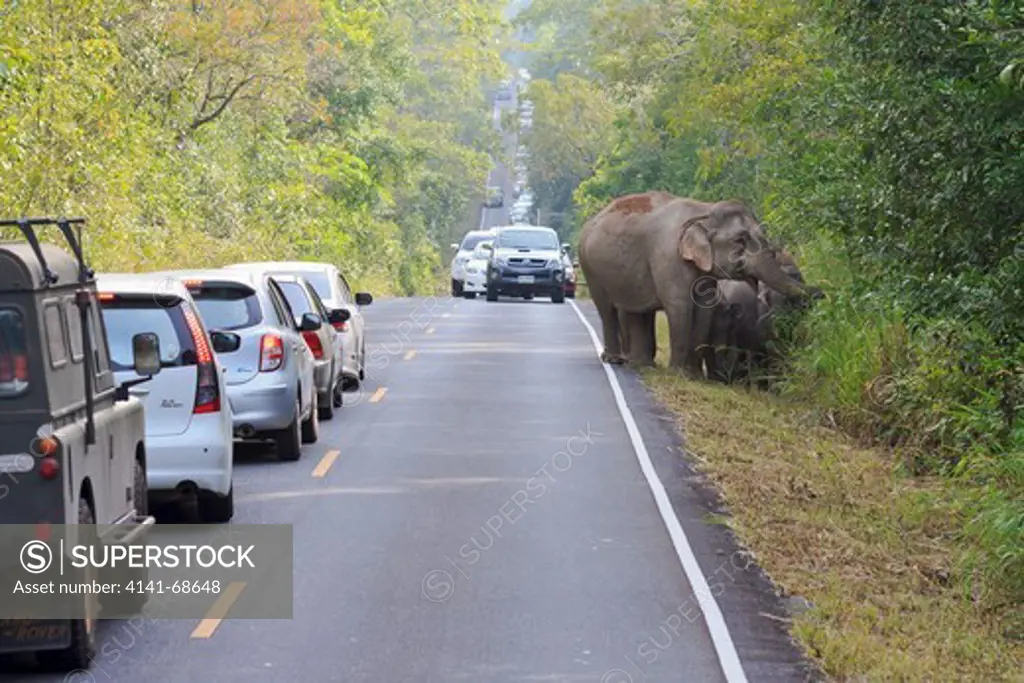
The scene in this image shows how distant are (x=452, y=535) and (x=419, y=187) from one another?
244ft

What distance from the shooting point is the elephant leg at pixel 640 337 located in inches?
1189

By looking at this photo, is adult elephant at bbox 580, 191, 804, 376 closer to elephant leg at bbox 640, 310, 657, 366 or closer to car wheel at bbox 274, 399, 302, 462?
elephant leg at bbox 640, 310, 657, 366

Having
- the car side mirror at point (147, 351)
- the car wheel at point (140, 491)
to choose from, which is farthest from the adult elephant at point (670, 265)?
the car side mirror at point (147, 351)

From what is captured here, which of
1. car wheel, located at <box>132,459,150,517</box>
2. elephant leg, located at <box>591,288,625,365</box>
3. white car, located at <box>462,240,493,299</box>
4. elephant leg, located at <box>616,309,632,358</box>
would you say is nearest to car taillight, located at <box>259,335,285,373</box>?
car wheel, located at <box>132,459,150,517</box>

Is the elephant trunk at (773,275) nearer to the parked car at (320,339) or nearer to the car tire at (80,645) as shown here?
the parked car at (320,339)

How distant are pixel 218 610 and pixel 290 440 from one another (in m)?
6.76

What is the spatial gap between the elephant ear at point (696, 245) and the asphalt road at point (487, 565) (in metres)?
2.97

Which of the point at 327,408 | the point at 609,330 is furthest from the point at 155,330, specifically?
the point at 609,330

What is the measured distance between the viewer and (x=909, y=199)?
14938 millimetres

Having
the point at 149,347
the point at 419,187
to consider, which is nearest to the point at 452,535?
the point at 149,347

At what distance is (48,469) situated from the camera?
9359 mm

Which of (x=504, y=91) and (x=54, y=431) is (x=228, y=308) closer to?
(x=54, y=431)

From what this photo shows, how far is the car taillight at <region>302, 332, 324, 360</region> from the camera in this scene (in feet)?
69.4

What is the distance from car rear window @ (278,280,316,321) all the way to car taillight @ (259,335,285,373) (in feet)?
13.0
